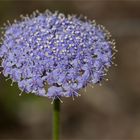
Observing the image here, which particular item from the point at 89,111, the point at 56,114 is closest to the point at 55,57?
the point at 56,114

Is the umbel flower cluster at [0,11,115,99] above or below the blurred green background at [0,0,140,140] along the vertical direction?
below

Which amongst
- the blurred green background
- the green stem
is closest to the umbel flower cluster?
the green stem

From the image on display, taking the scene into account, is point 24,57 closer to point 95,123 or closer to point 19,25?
point 19,25

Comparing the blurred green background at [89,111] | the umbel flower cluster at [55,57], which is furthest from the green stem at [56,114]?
the blurred green background at [89,111]

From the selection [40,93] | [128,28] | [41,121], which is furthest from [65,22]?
[128,28]

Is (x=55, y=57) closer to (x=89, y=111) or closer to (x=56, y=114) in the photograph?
(x=56, y=114)

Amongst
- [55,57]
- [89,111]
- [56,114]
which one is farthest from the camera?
[89,111]

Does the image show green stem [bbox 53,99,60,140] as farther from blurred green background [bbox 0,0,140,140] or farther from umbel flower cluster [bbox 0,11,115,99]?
blurred green background [bbox 0,0,140,140]

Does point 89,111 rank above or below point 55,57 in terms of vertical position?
above

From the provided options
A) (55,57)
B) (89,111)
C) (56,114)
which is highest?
(89,111)

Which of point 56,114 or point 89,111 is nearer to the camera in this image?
point 56,114
